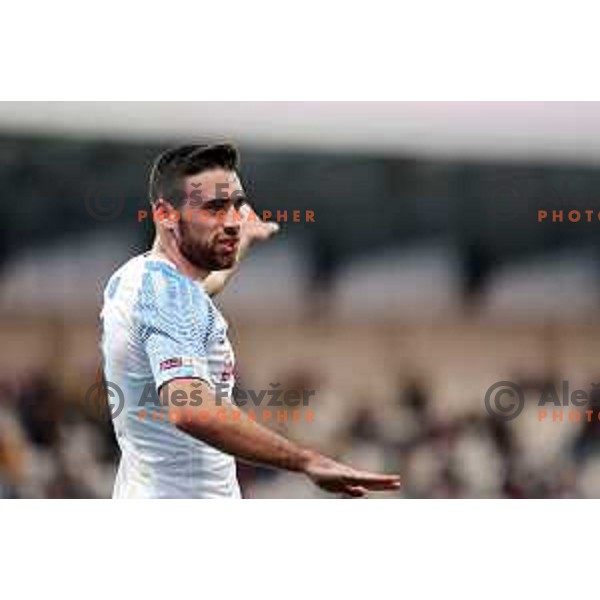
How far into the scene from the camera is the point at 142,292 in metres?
3.90

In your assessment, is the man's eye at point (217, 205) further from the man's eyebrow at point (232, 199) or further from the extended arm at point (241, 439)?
the extended arm at point (241, 439)

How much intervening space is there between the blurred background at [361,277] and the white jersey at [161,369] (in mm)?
258

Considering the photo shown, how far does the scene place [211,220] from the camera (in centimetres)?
404

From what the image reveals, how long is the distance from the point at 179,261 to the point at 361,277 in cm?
67

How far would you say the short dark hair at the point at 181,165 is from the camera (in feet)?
13.5

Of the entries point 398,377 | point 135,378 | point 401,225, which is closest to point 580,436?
point 398,377

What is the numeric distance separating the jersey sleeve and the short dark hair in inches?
11.6

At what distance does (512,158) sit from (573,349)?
0.70 metres

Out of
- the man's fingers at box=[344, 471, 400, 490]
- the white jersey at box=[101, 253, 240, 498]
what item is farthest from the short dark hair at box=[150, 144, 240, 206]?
the man's fingers at box=[344, 471, 400, 490]

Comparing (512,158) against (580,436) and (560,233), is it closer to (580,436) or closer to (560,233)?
(560,233)

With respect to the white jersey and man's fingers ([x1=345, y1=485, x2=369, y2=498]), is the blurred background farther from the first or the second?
man's fingers ([x1=345, y1=485, x2=369, y2=498])

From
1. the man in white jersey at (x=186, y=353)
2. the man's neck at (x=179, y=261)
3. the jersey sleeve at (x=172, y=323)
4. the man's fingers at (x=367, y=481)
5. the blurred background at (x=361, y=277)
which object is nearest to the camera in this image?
the man's fingers at (x=367, y=481)

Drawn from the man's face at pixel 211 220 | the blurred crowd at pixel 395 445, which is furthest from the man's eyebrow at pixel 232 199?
the blurred crowd at pixel 395 445

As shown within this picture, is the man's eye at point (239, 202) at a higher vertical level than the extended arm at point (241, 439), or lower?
higher
